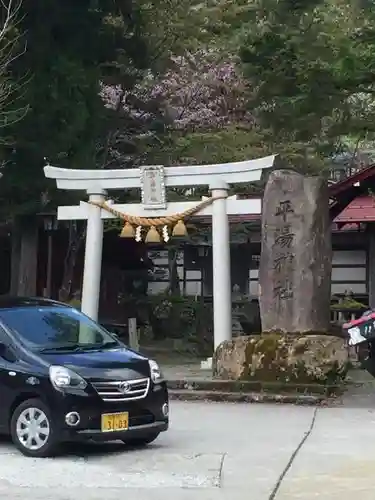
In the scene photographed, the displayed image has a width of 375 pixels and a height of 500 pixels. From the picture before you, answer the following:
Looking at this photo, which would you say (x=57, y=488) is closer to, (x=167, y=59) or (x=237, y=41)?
(x=237, y=41)

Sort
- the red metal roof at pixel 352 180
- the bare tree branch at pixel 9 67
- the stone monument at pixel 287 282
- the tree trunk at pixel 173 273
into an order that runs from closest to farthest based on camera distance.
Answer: the stone monument at pixel 287 282
the bare tree branch at pixel 9 67
the red metal roof at pixel 352 180
the tree trunk at pixel 173 273

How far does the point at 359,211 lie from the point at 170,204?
716 cm

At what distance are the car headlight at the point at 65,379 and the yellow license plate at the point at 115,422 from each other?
418 mm

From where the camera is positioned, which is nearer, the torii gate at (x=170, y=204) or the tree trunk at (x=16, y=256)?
the torii gate at (x=170, y=204)

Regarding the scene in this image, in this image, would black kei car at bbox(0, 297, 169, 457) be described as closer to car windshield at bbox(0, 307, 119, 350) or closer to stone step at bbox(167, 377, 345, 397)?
car windshield at bbox(0, 307, 119, 350)

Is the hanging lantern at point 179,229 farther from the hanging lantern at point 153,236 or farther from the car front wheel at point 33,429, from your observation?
the car front wheel at point 33,429

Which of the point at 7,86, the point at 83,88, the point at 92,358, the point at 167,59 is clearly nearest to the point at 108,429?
the point at 92,358

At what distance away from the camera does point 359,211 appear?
22516 mm

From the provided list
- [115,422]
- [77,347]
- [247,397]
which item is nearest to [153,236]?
[247,397]

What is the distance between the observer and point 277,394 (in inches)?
552

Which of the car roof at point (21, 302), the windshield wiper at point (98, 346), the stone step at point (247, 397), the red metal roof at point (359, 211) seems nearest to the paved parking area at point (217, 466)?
the windshield wiper at point (98, 346)

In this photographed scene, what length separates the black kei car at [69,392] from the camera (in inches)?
346

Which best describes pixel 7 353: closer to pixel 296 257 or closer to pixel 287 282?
pixel 287 282

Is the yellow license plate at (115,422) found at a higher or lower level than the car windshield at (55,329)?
lower
